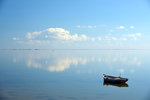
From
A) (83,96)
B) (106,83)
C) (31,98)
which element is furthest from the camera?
(106,83)

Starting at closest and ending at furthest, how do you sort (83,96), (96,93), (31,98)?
(31,98)
(83,96)
(96,93)

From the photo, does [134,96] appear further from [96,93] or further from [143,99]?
[96,93]

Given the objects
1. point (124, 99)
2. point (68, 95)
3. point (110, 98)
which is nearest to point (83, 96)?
point (68, 95)

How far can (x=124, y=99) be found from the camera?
17.6m

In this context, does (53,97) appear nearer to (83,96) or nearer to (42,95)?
(42,95)

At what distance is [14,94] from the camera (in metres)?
18.3

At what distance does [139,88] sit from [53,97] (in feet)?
37.0

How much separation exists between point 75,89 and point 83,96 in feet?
9.34

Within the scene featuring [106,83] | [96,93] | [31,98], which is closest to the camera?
[31,98]

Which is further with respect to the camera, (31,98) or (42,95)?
(42,95)

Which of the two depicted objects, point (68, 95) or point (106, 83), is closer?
point (68, 95)

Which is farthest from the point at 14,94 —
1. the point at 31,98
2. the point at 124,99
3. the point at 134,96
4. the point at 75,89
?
the point at 134,96

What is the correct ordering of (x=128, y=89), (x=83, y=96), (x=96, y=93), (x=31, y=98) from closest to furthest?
(x=31, y=98) → (x=83, y=96) → (x=96, y=93) → (x=128, y=89)

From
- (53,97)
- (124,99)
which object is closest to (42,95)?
(53,97)
